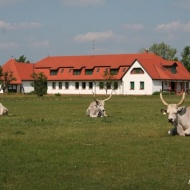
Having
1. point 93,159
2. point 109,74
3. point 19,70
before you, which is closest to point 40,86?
point 109,74

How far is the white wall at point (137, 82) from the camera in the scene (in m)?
97.4

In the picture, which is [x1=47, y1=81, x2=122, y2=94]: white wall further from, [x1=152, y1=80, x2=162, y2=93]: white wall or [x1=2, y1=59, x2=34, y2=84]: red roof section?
[x1=152, y1=80, x2=162, y2=93]: white wall

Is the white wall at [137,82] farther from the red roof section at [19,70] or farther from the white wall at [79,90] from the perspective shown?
the red roof section at [19,70]

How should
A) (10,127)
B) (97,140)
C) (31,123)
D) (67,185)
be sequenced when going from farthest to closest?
(31,123) < (10,127) < (97,140) < (67,185)

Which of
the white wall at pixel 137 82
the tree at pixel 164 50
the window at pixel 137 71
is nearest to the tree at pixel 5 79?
the white wall at pixel 137 82

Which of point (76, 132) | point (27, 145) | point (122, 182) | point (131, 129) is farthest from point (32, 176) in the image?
point (131, 129)

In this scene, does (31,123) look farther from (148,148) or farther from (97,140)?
(148,148)

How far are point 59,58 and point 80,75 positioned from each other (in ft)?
34.1

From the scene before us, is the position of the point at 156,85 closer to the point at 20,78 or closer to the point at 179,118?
the point at 20,78

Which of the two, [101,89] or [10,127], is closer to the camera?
[10,127]

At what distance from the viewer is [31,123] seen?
2480 cm

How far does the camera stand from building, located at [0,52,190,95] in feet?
324

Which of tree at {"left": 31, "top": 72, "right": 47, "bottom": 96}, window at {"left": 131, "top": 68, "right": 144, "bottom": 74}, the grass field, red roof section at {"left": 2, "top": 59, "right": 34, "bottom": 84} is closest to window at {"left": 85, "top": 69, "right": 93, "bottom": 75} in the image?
window at {"left": 131, "top": 68, "right": 144, "bottom": 74}

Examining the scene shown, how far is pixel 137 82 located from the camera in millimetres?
98875
